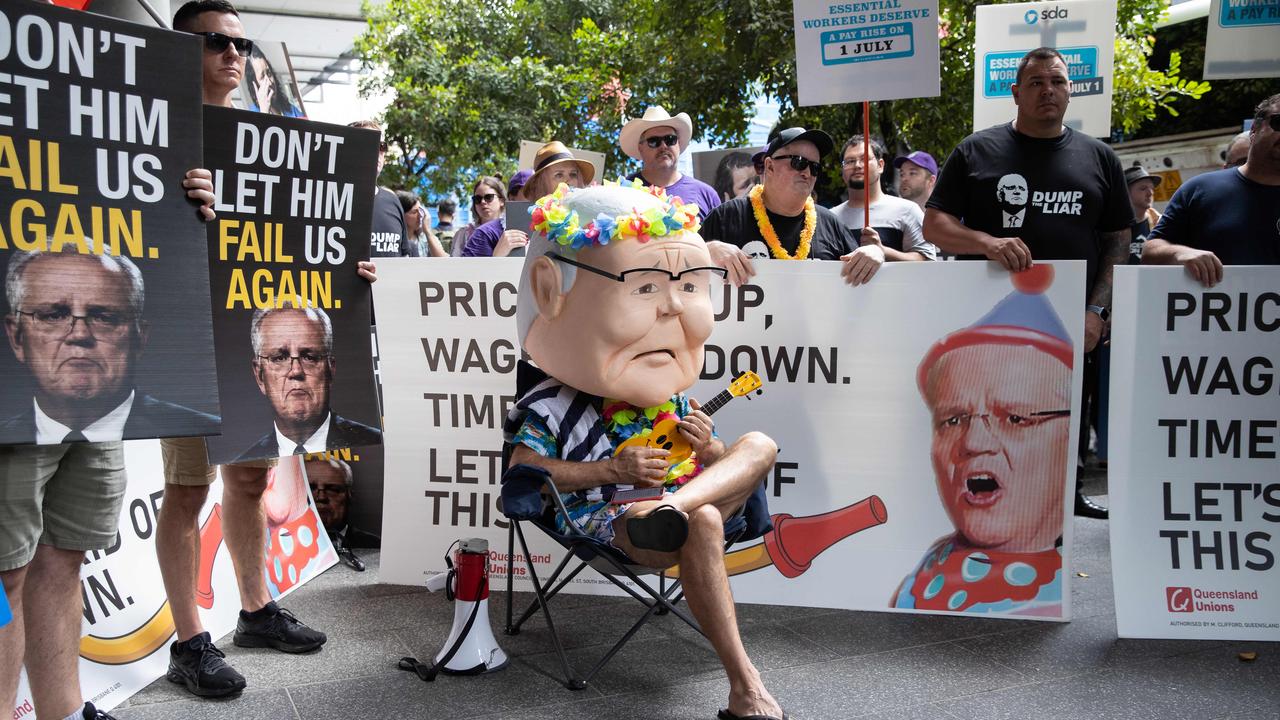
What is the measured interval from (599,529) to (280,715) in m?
1.08

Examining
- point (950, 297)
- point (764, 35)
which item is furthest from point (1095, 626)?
point (764, 35)

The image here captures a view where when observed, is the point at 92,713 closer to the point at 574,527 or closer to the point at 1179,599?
the point at 574,527

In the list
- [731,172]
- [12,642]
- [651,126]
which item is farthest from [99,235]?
[731,172]

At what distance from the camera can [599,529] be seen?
3223mm

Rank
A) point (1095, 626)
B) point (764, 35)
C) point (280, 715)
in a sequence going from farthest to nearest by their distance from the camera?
point (764, 35) < point (1095, 626) < point (280, 715)

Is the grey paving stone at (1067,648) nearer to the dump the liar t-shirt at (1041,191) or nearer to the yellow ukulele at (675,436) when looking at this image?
the yellow ukulele at (675,436)

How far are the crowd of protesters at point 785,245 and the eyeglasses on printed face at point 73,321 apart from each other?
0.30m

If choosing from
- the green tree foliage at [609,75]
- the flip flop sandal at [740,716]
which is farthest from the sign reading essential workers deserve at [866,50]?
the green tree foliage at [609,75]

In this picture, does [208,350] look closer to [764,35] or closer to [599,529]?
[599,529]

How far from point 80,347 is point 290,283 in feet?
3.31

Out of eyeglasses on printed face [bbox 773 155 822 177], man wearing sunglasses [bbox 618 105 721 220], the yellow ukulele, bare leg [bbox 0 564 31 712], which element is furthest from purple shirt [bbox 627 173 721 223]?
bare leg [bbox 0 564 31 712]

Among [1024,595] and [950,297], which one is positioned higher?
[950,297]

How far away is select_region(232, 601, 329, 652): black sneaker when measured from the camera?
12.0 ft

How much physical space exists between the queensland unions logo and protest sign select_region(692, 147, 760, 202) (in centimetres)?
472
